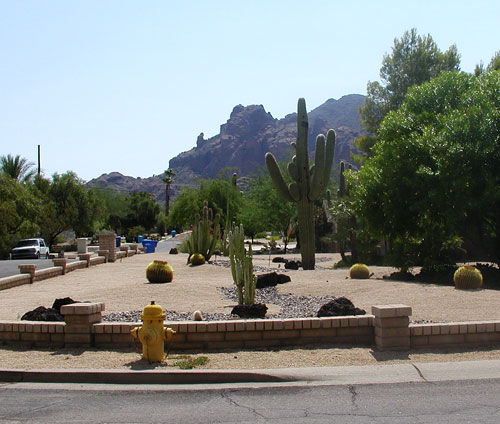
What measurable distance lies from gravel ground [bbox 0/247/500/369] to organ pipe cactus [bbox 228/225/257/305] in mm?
420

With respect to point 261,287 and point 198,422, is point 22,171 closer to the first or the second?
point 261,287

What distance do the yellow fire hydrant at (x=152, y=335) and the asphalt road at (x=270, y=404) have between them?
73cm

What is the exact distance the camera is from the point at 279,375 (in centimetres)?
719

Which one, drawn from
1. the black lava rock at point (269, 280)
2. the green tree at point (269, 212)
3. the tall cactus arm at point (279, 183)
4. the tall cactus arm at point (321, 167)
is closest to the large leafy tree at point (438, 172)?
the tall cactus arm at point (321, 167)

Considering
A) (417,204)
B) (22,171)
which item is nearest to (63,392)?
(417,204)

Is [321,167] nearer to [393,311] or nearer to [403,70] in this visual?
[393,311]

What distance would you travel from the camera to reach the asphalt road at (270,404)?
5.81 metres

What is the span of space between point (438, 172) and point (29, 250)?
86.2ft

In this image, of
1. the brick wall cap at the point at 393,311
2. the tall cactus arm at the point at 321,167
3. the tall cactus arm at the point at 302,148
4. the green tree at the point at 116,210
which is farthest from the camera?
the green tree at the point at 116,210

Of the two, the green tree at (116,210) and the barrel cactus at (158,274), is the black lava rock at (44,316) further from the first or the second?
the green tree at (116,210)

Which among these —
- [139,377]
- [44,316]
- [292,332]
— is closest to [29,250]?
[44,316]

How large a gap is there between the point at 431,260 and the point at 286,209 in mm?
27026

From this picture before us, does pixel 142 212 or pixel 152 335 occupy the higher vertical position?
pixel 142 212

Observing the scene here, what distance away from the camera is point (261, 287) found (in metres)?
16.3
